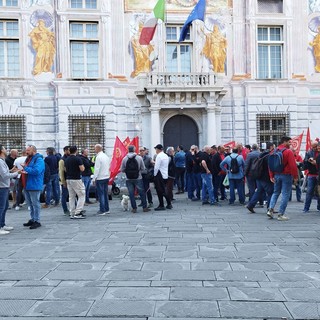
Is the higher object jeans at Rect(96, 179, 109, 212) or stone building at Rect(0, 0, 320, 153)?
stone building at Rect(0, 0, 320, 153)

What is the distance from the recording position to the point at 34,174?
9.74 m

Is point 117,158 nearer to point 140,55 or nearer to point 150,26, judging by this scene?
point 150,26

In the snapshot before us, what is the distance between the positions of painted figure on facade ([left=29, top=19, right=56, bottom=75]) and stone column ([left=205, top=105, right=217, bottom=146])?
7657 millimetres

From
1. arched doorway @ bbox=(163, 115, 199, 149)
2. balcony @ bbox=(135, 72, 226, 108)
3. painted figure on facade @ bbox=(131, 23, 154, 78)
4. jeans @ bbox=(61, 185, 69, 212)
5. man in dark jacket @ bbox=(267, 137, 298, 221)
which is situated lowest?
jeans @ bbox=(61, 185, 69, 212)

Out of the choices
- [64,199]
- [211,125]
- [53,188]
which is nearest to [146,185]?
[64,199]

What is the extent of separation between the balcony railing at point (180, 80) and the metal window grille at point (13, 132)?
6.10m

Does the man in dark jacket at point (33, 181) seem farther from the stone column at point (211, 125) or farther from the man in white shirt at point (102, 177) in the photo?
the stone column at point (211, 125)

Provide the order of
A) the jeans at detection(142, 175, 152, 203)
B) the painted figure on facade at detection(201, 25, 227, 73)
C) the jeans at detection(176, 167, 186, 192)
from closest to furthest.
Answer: the jeans at detection(142, 175, 152, 203) < the jeans at detection(176, 167, 186, 192) < the painted figure on facade at detection(201, 25, 227, 73)

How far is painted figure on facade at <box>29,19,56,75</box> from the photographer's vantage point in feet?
65.8

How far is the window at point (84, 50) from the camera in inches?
805

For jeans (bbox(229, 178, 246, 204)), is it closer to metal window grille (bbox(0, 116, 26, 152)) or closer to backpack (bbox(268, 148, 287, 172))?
backpack (bbox(268, 148, 287, 172))

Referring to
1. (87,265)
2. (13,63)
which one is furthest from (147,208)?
(13,63)

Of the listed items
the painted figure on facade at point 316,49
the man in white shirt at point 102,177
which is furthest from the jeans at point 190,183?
the painted figure on facade at point 316,49

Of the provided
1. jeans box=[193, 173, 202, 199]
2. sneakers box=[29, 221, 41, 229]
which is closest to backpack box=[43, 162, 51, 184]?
sneakers box=[29, 221, 41, 229]
